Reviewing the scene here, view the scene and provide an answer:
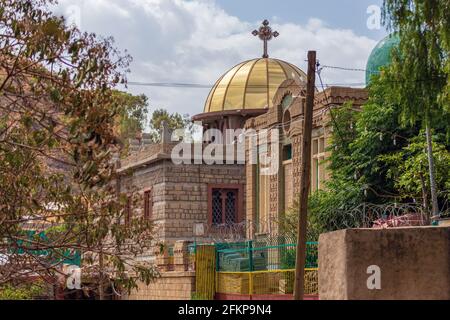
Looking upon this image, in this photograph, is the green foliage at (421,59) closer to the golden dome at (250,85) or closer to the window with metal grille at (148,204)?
the window with metal grille at (148,204)

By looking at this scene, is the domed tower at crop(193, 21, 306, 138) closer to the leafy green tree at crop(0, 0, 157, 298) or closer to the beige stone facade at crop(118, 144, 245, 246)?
the beige stone facade at crop(118, 144, 245, 246)

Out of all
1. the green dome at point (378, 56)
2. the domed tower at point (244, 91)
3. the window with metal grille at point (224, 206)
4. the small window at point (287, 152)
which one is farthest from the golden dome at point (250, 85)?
the green dome at point (378, 56)

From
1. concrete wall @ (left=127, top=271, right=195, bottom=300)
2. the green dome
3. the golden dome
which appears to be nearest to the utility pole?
concrete wall @ (left=127, top=271, right=195, bottom=300)

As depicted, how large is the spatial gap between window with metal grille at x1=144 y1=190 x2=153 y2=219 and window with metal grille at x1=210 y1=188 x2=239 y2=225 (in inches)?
94.8

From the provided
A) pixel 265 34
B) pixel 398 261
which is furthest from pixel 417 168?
pixel 265 34

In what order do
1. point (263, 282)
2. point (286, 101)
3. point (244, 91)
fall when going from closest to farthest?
point (263, 282)
point (286, 101)
point (244, 91)

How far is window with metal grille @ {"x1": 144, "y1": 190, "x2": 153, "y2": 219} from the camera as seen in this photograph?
36094 mm

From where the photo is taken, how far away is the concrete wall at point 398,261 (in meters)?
7.58

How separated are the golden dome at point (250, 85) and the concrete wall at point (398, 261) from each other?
3061cm

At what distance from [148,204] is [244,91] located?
617 centimetres

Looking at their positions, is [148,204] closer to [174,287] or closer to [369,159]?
[174,287]

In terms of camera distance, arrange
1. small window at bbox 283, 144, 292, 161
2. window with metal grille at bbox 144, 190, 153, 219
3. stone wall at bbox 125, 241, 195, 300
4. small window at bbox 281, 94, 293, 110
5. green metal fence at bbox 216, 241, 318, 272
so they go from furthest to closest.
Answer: window with metal grille at bbox 144, 190, 153, 219 → small window at bbox 283, 144, 292, 161 → small window at bbox 281, 94, 293, 110 → stone wall at bbox 125, 241, 195, 300 → green metal fence at bbox 216, 241, 318, 272

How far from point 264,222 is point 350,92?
19.3ft

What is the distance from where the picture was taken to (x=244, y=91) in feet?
128
